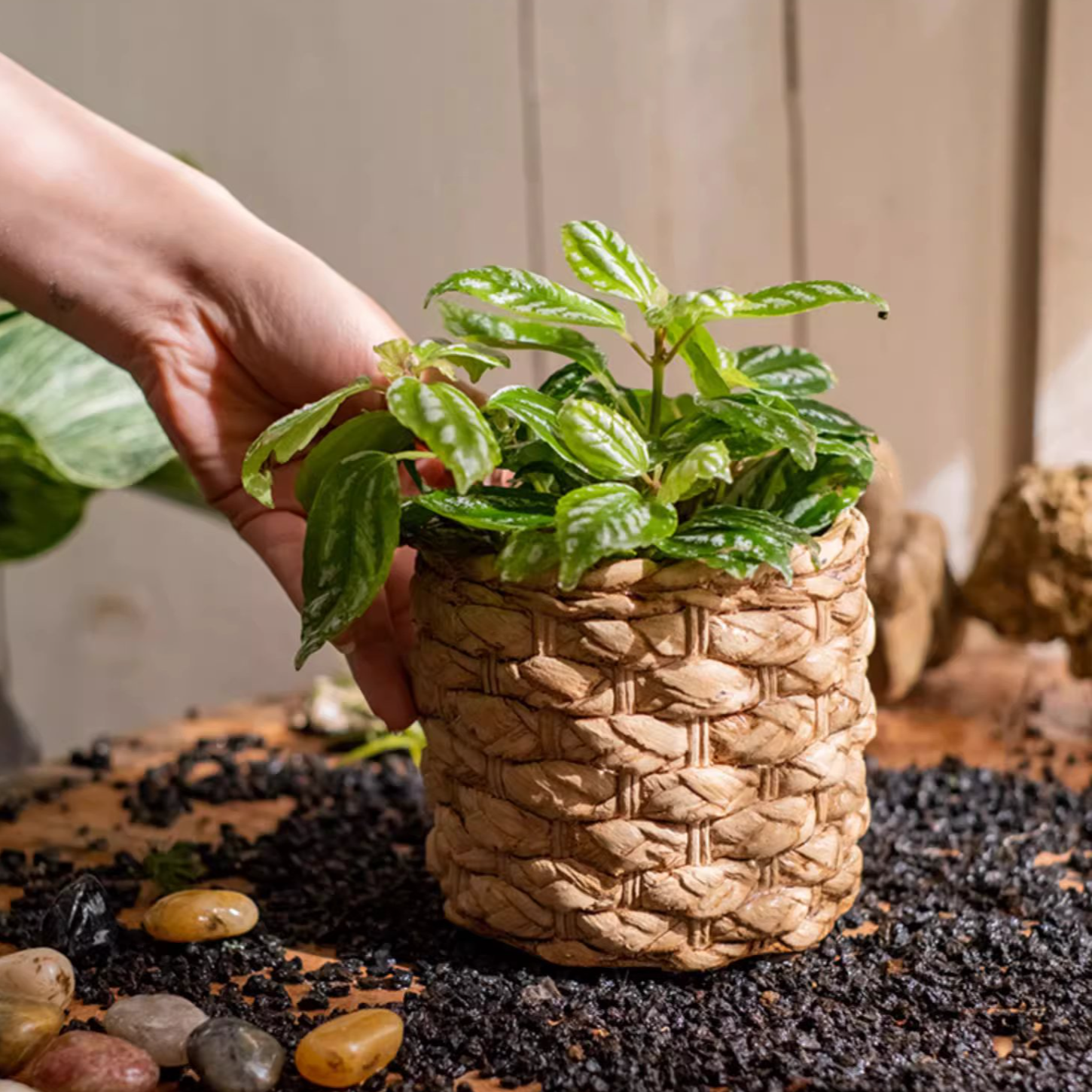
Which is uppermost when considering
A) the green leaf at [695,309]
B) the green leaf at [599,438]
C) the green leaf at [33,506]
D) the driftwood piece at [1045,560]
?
the green leaf at [695,309]

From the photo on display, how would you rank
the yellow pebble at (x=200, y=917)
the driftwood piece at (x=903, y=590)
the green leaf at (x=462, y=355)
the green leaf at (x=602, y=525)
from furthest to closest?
the driftwood piece at (x=903, y=590)
the yellow pebble at (x=200, y=917)
the green leaf at (x=462, y=355)
the green leaf at (x=602, y=525)

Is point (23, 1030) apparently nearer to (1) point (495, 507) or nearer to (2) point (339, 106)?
(1) point (495, 507)

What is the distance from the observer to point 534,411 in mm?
848

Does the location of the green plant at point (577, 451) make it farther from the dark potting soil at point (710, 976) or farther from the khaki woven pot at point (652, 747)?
the dark potting soil at point (710, 976)

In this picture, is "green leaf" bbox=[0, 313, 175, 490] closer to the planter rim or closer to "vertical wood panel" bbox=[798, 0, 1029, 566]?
the planter rim

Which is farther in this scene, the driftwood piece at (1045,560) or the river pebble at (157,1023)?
the driftwood piece at (1045,560)

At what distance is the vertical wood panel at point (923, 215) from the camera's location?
5.91ft

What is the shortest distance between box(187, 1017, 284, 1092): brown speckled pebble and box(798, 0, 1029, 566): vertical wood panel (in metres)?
1.38

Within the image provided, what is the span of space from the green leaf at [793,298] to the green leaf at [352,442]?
0.80 feet

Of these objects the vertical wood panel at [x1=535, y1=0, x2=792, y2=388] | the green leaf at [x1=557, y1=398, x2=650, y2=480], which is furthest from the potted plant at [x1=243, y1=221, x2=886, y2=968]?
the vertical wood panel at [x1=535, y1=0, x2=792, y2=388]

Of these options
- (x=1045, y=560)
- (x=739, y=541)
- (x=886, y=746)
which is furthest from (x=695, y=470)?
(x=1045, y=560)

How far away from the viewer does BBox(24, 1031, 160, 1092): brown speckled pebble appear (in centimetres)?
77

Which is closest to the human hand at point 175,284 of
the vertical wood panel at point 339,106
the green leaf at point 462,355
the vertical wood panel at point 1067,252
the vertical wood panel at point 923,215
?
the green leaf at point 462,355

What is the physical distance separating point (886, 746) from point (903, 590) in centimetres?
19
